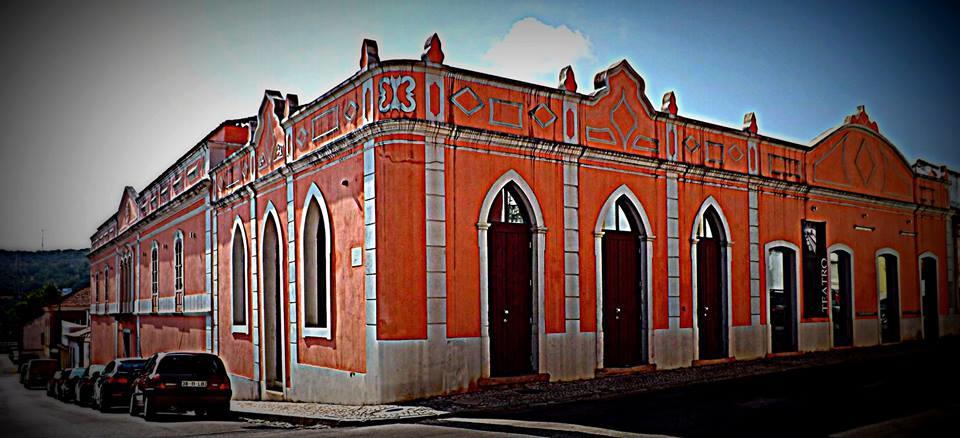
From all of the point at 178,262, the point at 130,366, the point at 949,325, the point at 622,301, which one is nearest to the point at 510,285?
the point at 622,301

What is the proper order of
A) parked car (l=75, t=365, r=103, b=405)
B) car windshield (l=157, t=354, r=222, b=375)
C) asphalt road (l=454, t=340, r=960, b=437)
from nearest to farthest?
1. asphalt road (l=454, t=340, r=960, b=437)
2. car windshield (l=157, t=354, r=222, b=375)
3. parked car (l=75, t=365, r=103, b=405)

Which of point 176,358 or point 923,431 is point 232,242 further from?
point 923,431

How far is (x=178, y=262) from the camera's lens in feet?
91.4

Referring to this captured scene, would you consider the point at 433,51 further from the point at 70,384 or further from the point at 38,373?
the point at 38,373

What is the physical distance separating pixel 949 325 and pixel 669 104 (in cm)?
1581

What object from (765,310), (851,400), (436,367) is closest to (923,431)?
(851,400)

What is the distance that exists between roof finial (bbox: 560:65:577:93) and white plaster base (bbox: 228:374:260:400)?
10.3 metres

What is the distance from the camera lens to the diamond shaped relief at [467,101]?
1465 centimetres

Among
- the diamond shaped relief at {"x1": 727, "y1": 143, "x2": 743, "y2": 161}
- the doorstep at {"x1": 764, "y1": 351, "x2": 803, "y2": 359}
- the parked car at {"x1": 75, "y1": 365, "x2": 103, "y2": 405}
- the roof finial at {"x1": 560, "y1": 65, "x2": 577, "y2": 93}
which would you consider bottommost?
the parked car at {"x1": 75, "y1": 365, "x2": 103, "y2": 405}

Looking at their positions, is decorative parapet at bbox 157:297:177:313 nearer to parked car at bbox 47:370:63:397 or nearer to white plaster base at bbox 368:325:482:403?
parked car at bbox 47:370:63:397

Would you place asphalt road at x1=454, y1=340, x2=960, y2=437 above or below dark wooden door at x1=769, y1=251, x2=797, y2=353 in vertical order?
below

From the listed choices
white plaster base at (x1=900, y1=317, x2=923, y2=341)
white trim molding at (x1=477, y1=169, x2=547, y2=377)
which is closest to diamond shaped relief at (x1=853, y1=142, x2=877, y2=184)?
white plaster base at (x1=900, y1=317, x2=923, y2=341)

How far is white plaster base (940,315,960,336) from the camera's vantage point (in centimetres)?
2739

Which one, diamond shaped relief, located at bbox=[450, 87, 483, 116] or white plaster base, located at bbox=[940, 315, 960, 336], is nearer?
diamond shaped relief, located at bbox=[450, 87, 483, 116]
